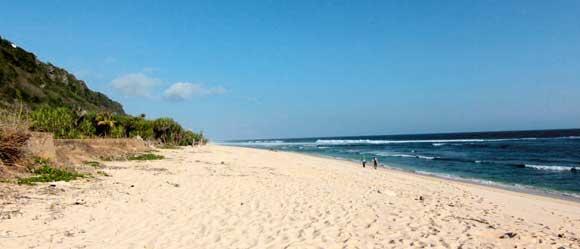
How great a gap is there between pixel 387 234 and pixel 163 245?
3.65 metres

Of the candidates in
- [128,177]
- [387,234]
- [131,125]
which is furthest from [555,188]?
[131,125]

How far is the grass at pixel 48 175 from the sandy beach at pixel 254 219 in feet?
1.70

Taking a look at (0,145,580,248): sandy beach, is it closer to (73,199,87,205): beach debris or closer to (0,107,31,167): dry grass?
(73,199,87,205): beach debris

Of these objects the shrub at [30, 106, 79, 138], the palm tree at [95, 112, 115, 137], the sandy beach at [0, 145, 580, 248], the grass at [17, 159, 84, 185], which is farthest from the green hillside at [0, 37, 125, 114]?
the sandy beach at [0, 145, 580, 248]

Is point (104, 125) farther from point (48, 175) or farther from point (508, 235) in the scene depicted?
point (508, 235)

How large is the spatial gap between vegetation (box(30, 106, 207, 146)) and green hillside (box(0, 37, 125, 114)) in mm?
7334

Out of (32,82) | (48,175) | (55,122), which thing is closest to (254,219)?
(48,175)

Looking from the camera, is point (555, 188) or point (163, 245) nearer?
point (163, 245)

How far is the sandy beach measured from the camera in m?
6.34

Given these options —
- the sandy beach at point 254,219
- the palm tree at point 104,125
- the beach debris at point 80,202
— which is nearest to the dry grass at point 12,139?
the sandy beach at point 254,219

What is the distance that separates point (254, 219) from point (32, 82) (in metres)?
56.0

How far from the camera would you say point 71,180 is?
10953 millimetres

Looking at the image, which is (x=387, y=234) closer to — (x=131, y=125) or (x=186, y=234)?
(x=186, y=234)

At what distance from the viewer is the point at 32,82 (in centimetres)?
5281
